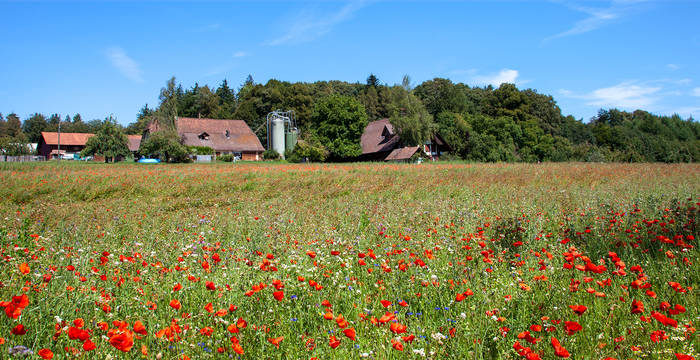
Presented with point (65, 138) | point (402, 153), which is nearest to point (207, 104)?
point (65, 138)

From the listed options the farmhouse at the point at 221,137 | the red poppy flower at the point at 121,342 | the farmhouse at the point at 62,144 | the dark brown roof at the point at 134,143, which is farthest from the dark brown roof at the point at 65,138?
the red poppy flower at the point at 121,342

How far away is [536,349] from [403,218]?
509 centimetres

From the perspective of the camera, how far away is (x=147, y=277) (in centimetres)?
393

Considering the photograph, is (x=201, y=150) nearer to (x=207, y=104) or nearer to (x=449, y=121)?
(x=449, y=121)

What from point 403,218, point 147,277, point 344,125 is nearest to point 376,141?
point 344,125

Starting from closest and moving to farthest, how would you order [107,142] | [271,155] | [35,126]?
[107,142] < [271,155] < [35,126]

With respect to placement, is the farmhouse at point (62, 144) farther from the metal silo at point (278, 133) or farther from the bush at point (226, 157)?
the bush at point (226, 157)

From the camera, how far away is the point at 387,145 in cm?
A: 5700

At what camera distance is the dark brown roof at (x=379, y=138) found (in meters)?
56.8

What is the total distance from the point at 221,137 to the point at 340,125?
20251mm

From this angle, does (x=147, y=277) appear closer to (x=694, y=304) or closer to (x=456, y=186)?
(x=694, y=304)

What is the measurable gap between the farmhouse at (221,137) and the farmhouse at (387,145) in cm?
1695

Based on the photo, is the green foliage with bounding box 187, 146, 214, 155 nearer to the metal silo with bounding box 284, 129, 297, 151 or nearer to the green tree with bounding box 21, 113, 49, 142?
the metal silo with bounding box 284, 129, 297, 151

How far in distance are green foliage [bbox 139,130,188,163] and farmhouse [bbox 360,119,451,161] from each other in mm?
26059
